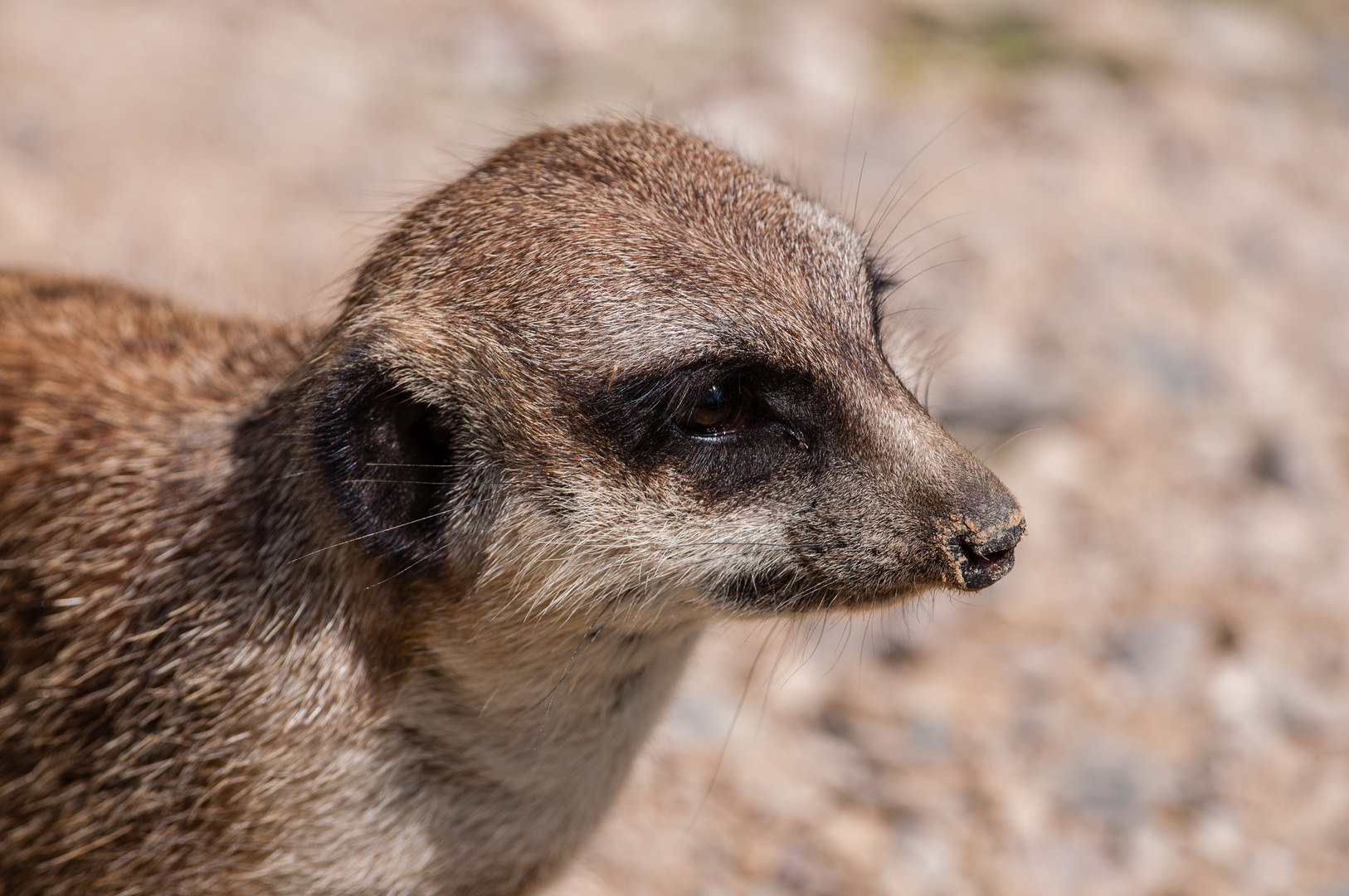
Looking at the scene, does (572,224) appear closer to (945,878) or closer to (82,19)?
(945,878)

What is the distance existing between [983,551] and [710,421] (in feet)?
2.52

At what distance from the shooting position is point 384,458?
363 cm

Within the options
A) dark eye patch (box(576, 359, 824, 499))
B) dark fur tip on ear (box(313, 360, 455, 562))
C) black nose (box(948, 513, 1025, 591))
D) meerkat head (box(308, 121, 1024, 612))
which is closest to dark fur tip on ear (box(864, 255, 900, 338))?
meerkat head (box(308, 121, 1024, 612))

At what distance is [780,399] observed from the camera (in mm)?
3547

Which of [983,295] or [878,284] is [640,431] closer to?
[878,284]

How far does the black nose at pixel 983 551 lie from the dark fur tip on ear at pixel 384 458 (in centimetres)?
135

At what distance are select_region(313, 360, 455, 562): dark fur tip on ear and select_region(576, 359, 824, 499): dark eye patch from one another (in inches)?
17.8

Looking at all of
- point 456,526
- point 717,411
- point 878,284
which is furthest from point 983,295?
point 456,526

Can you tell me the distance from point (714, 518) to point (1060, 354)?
14.3 feet

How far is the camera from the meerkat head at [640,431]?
11.3ft

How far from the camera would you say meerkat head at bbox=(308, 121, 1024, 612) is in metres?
3.46

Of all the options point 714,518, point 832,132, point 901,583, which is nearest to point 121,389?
point 714,518

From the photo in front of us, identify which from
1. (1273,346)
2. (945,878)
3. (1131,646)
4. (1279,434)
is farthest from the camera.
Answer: (1273,346)

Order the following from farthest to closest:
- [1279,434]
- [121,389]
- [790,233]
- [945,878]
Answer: [1279,434]
[945,878]
[121,389]
[790,233]
